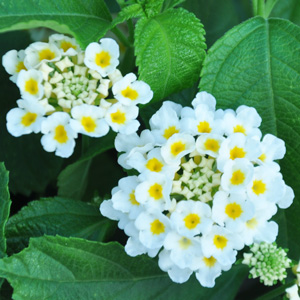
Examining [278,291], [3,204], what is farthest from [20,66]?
[278,291]

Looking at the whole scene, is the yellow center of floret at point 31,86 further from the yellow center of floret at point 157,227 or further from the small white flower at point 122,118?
the yellow center of floret at point 157,227

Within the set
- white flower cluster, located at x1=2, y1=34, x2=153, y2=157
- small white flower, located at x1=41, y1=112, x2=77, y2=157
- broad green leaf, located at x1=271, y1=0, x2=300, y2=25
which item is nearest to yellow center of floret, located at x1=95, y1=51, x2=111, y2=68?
white flower cluster, located at x1=2, y1=34, x2=153, y2=157

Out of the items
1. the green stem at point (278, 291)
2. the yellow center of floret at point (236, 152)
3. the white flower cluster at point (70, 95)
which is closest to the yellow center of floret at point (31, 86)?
the white flower cluster at point (70, 95)

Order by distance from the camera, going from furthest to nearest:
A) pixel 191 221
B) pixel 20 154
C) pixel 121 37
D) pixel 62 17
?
pixel 20 154 < pixel 121 37 < pixel 62 17 < pixel 191 221

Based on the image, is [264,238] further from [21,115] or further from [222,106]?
[21,115]

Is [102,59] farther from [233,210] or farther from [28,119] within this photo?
[233,210]

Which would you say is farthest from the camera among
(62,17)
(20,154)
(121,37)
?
(20,154)

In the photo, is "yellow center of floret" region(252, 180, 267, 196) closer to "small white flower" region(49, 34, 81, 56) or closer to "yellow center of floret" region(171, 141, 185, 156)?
"yellow center of floret" region(171, 141, 185, 156)
